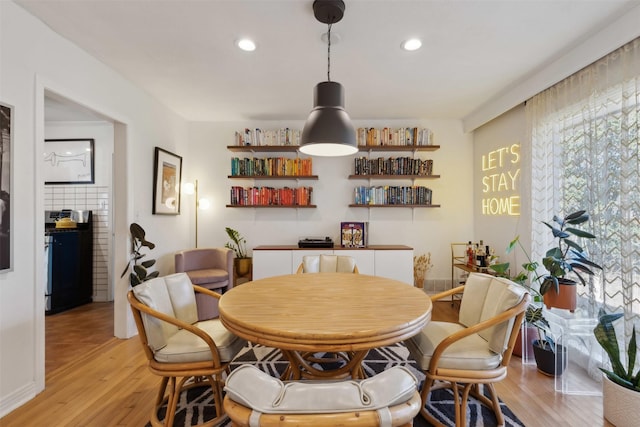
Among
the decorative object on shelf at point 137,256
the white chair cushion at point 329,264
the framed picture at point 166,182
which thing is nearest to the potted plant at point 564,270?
the white chair cushion at point 329,264

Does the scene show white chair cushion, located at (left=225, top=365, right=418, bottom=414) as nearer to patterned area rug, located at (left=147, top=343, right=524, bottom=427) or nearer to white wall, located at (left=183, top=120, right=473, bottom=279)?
patterned area rug, located at (left=147, top=343, right=524, bottom=427)

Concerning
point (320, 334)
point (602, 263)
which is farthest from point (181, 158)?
point (602, 263)

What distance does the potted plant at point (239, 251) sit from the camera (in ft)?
12.7

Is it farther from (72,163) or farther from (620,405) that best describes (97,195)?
(620,405)

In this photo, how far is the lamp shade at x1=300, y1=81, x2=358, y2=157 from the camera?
74.4 inches

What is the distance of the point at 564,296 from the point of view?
204 centimetres

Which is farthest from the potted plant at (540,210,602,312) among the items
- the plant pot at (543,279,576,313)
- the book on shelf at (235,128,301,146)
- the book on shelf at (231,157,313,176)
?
the book on shelf at (235,128,301,146)

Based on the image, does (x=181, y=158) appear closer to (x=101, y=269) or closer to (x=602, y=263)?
(x=101, y=269)

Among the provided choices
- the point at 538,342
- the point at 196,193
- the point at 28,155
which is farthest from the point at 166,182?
the point at 538,342

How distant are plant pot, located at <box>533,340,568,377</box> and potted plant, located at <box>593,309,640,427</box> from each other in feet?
1.09

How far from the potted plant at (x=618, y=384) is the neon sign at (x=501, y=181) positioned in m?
1.79

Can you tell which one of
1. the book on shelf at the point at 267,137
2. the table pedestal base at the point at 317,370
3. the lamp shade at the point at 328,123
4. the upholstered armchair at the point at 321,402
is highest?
the book on shelf at the point at 267,137

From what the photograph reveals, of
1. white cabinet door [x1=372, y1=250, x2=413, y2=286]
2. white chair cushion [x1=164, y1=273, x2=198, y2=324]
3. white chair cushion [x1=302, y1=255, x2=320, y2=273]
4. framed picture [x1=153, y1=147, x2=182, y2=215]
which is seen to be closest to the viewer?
white chair cushion [x1=164, y1=273, x2=198, y2=324]

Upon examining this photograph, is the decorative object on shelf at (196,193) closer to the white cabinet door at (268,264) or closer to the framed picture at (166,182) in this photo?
the framed picture at (166,182)
